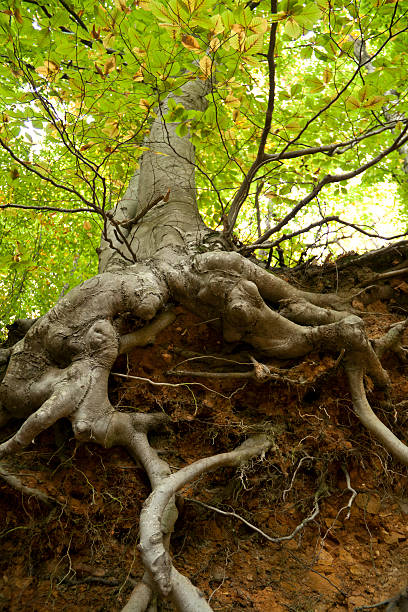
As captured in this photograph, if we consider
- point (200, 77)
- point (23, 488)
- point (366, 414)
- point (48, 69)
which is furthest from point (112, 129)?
point (366, 414)

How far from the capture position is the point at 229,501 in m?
2.36

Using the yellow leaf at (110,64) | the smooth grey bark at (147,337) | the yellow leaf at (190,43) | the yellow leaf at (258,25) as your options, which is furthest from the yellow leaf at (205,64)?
the smooth grey bark at (147,337)

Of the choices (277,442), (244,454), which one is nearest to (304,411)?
(277,442)

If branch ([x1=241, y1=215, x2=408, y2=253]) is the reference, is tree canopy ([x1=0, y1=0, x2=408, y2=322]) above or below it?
above

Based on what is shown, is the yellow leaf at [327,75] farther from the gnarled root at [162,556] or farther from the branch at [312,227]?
the gnarled root at [162,556]

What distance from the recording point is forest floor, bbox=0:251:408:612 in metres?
2.01

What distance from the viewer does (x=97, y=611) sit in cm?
188

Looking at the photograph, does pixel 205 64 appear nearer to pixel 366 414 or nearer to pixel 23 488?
pixel 366 414

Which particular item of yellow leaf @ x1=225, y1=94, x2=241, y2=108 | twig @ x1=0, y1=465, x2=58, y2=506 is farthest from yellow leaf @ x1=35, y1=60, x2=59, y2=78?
twig @ x1=0, y1=465, x2=58, y2=506

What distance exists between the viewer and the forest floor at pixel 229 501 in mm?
2010

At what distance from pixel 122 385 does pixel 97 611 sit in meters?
1.20

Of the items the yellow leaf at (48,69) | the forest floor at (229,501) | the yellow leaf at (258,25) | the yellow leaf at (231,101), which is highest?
the yellow leaf at (48,69)

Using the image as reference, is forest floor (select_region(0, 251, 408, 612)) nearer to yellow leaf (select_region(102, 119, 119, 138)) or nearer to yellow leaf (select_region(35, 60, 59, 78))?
yellow leaf (select_region(102, 119, 119, 138))

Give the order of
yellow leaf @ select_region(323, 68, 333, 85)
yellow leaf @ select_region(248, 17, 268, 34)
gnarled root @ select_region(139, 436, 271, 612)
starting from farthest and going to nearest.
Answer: yellow leaf @ select_region(323, 68, 333, 85), yellow leaf @ select_region(248, 17, 268, 34), gnarled root @ select_region(139, 436, 271, 612)
